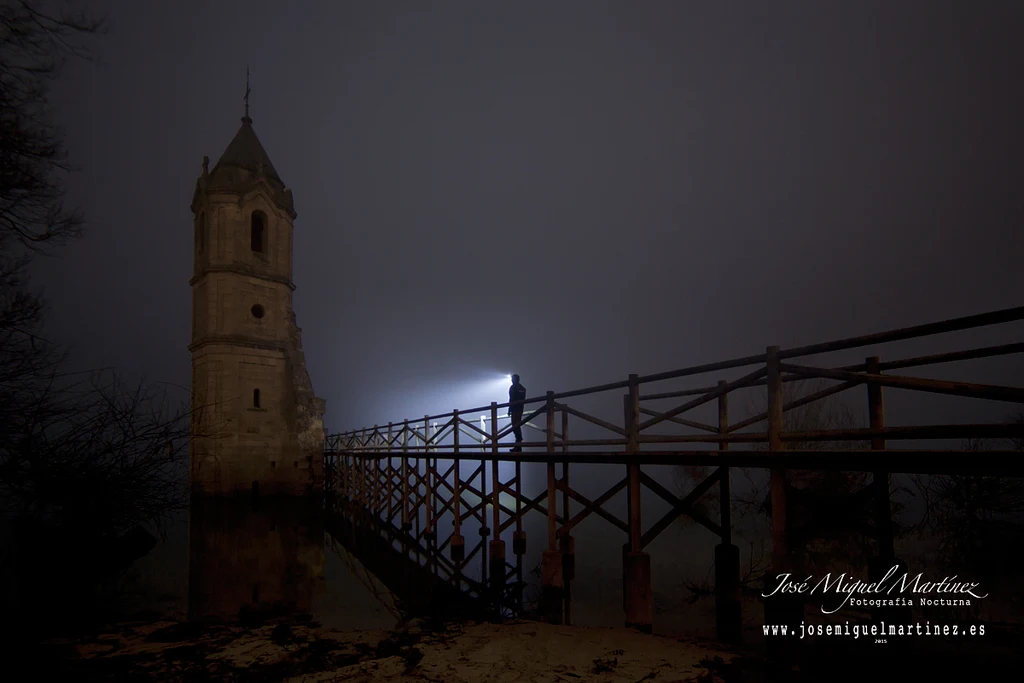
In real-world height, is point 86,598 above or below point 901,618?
below

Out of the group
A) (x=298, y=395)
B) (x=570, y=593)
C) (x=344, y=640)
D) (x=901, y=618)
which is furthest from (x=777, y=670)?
(x=298, y=395)

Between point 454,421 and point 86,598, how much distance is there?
749 cm

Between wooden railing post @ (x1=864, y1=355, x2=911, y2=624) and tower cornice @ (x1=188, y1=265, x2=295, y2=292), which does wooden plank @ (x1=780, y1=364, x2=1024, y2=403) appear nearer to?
wooden railing post @ (x1=864, y1=355, x2=911, y2=624)

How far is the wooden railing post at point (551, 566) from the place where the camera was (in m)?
8.64

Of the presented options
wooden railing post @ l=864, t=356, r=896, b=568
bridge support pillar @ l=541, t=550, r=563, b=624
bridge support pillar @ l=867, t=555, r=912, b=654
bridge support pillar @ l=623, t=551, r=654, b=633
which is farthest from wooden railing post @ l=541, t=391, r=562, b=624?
wooden railing post @ l=864, t=356, r=896, b=568

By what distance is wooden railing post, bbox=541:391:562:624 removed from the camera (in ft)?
28.3

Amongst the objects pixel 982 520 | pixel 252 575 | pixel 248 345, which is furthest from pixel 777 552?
pixel 248 345

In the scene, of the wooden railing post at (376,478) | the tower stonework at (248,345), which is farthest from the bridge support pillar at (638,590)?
the tower stonework at (248,345)

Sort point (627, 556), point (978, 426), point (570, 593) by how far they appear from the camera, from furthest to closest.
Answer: point (570, 593) → point (627, 556) → point (978, 426)

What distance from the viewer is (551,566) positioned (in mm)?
9008

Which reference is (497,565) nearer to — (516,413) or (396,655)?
(516,413)

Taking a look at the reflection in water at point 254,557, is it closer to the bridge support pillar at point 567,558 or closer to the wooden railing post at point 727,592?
the bridge support pillar at point 567,558

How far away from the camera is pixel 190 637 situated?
651cm

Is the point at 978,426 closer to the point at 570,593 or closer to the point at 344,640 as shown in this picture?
the point at 344,640
